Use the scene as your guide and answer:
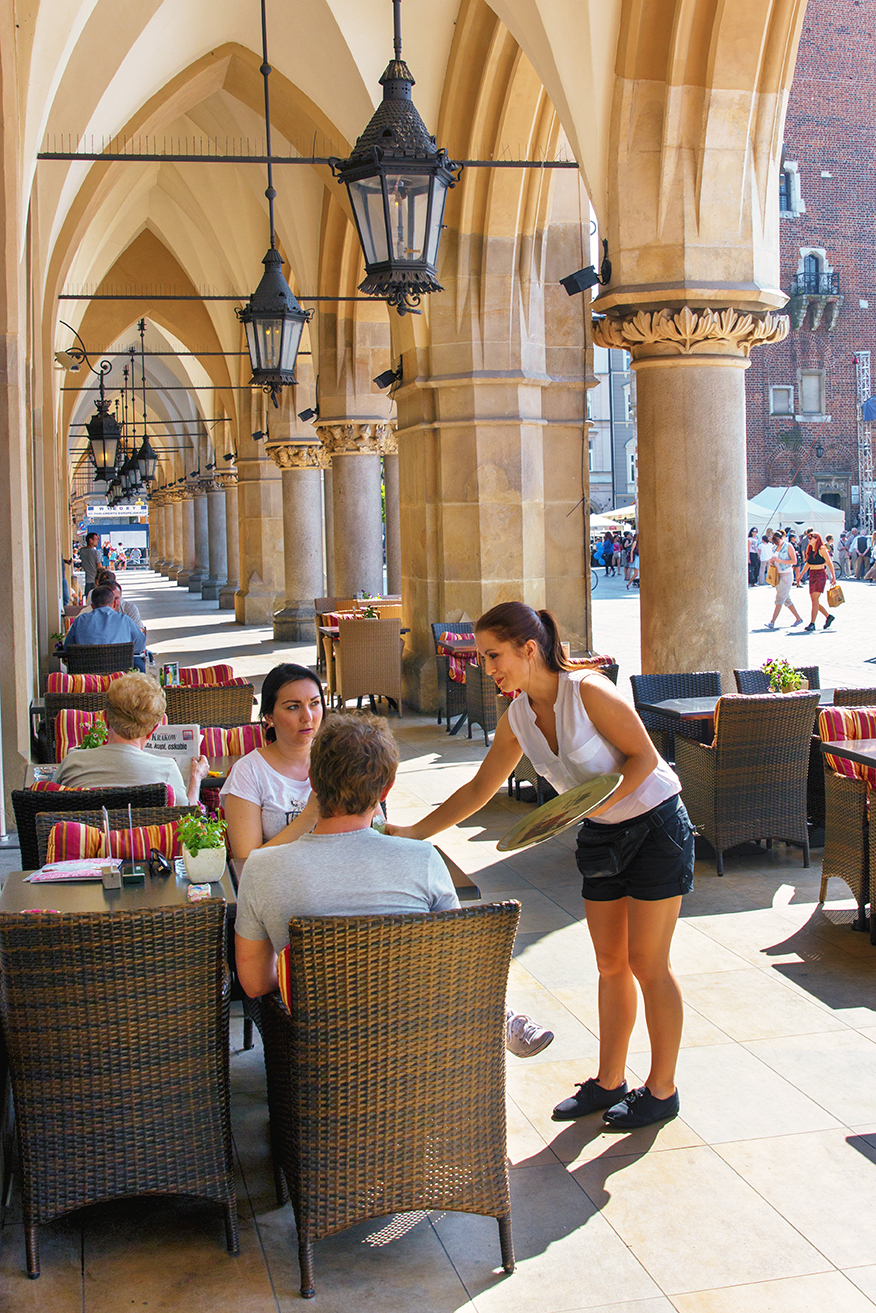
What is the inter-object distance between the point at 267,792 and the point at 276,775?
59 millimetres

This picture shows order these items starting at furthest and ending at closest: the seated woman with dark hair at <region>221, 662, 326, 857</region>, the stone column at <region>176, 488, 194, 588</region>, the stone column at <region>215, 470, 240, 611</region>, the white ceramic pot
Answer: the stone column at <region>176, 488, 194, 588</region> < the stone column at <region>215, 470, 240, 611</region> < the seated woman with dark hair at <region>221, 662, 326, 857</region> < the white ceramic pot

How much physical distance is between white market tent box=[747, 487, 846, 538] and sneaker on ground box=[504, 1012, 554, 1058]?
99.6 feet

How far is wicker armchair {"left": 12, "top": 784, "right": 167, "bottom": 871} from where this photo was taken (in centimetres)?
376

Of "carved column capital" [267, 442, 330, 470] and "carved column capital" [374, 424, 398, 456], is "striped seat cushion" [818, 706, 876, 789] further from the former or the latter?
"carved column capital" [267, 442, 330, 470]

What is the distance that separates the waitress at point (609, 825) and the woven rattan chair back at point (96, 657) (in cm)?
605

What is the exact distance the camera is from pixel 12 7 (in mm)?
6934

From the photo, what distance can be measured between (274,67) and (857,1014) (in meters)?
10.7

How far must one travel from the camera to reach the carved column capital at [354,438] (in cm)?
1525

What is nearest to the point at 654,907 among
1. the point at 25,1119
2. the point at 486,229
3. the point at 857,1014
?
the point at 857,1014

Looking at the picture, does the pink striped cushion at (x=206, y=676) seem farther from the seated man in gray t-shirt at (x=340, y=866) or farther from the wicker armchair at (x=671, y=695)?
the seated man in gray t-shirt at (x=340, y=866)

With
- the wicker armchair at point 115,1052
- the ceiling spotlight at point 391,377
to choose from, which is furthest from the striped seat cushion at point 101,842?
the ceiling spotlight at point 391,377

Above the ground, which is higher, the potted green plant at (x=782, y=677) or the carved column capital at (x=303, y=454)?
the carved column capital at (x=303, y=454)

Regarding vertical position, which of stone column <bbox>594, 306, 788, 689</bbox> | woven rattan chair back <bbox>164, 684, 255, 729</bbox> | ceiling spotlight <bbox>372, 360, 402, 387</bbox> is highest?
ceiling spotlight <bbox>372, 360, 402, 387</bbox>

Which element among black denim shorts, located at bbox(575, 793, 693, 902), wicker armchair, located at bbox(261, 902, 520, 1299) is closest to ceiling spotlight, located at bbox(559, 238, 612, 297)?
black denim shorts, located at bbox(575, 793, 693, 902)
